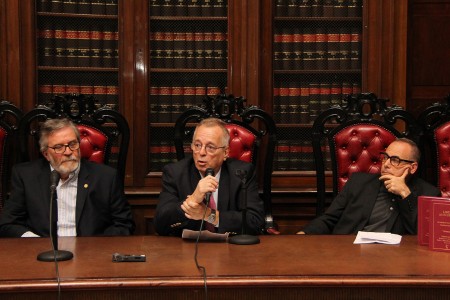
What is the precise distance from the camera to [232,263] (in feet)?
7.82

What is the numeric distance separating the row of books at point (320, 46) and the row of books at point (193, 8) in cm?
44

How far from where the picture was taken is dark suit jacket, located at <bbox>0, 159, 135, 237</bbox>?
10.9 feet

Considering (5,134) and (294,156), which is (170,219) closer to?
(5,134)

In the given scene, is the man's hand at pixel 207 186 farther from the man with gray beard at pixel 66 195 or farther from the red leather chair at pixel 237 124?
the red leather chair at pixel 237 124

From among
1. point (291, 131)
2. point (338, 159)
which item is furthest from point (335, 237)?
point (291, 131)

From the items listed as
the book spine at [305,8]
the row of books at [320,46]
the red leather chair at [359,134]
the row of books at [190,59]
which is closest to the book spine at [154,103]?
the row of books at [190,59]

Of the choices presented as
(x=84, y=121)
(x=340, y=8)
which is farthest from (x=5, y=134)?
(x=340, y=8)

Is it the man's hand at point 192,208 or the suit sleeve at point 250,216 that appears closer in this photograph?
the man's hand at point 192,208

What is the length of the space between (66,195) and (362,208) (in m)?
1.44

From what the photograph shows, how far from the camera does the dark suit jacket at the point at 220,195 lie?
2986 millimetres

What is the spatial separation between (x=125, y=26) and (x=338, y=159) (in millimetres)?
1650

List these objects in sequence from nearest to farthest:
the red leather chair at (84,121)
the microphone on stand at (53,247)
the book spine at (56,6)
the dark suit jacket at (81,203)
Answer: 1. the microphone on stand at (53,247)
2. the dark suit jacket at (81,203)
3. the red leather chair at (84,121)
4. the book spine at (56,6)

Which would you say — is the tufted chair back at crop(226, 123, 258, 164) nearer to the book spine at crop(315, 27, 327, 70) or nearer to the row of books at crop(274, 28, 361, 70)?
the row of books at crop(274, 28, 361, 70)

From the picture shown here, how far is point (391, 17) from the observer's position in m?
4.54
